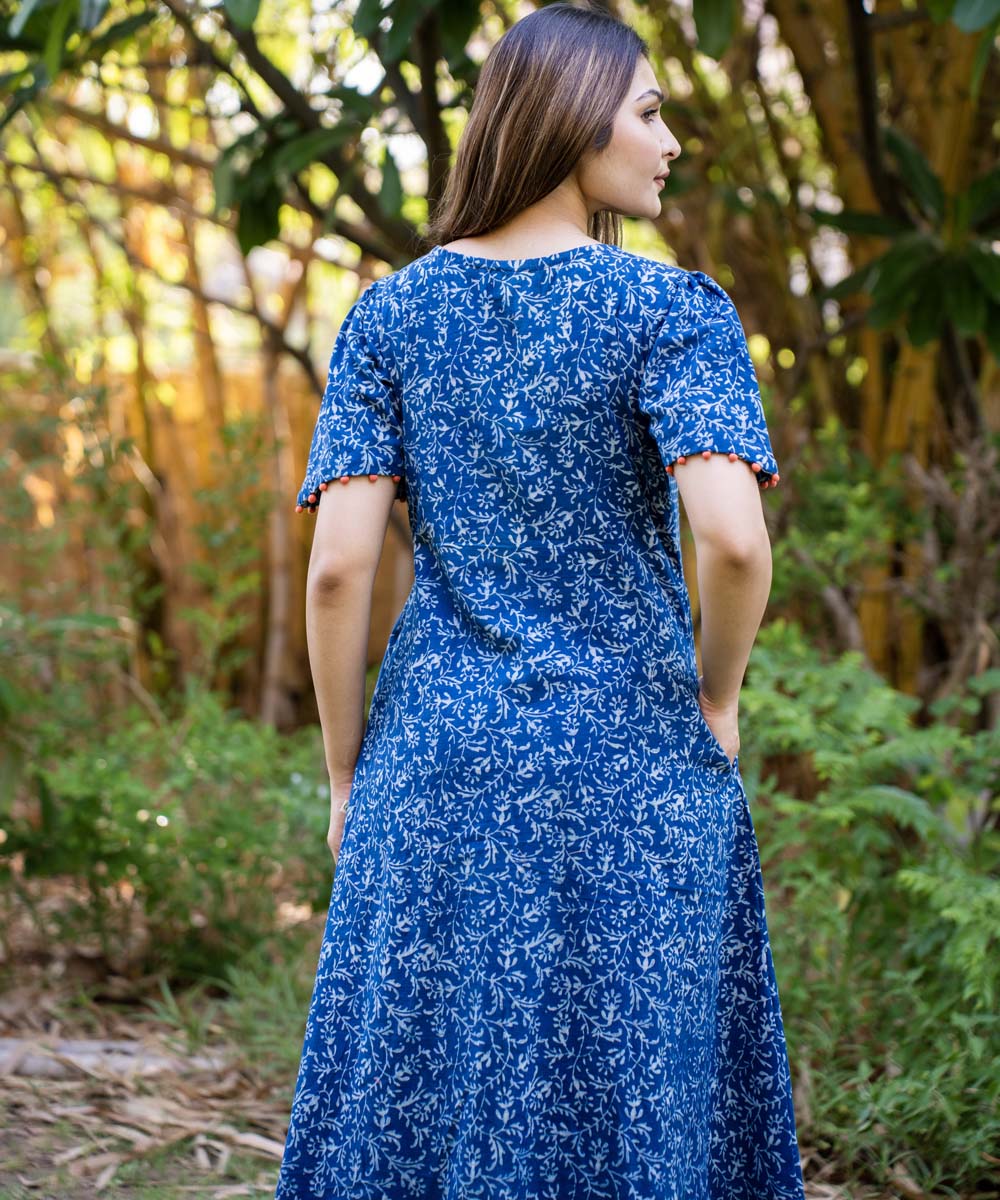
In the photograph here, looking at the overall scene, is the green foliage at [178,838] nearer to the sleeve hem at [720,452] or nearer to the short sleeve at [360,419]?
the short sleeve at [360,419]

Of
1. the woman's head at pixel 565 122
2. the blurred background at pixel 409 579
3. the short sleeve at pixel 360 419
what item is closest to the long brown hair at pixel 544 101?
the woman's head at pixel 565 122

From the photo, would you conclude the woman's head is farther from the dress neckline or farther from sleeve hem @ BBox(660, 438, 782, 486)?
sleeve hem @ BBox(660, 438, 782, 486)

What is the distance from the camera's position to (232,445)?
3.41 metres

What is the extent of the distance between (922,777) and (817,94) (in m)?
2.00

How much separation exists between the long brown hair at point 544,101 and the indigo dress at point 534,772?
8 cm

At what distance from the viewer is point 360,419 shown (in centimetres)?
141

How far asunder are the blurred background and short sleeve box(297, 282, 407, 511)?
78 centimetres

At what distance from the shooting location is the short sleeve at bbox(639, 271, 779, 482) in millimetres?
1256

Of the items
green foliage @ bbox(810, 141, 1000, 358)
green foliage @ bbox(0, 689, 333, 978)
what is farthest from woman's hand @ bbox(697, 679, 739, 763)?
green foliage @ bbox(810, 141, 1000, 358)

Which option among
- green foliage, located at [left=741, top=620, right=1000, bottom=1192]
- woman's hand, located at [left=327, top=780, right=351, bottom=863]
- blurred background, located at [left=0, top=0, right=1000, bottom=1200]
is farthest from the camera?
blurred background, located at [left=0, top=0, right=1000, bottom=1200]

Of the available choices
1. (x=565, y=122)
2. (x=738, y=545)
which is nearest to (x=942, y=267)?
(x=565, y=122)

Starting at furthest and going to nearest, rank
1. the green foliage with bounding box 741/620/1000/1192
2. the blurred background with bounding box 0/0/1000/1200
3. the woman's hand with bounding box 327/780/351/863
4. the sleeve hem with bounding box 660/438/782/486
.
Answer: the blurred background with bounding box 0/0/1000/1200 → the green foliage with bounding box 741/620/1000/1192 → the woman's hand with bounding box 327/780/351/863 → the sleeve hem with bounding box 660/438/782/486

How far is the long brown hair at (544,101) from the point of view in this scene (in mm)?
1346

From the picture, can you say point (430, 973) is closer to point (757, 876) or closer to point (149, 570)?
point (757, 876)
